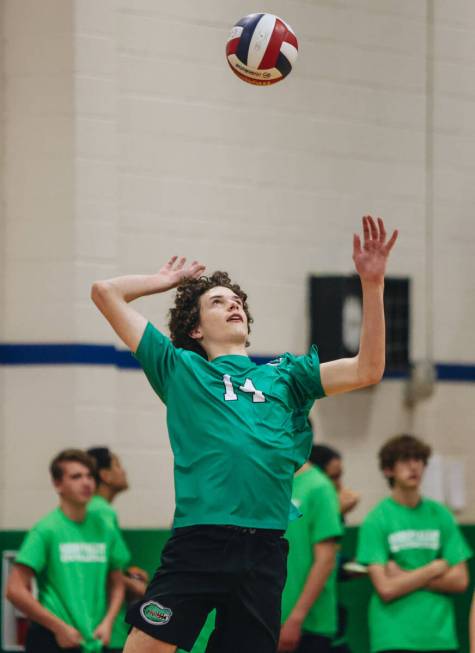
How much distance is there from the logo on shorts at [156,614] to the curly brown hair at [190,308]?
1.06 meters

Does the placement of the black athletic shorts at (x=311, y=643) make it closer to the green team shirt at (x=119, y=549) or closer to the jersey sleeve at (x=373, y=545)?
the jersey sleeve at (x=373, y=545)

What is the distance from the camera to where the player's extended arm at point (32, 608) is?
7.46 meters

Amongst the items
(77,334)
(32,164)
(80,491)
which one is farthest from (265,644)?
(32,164)

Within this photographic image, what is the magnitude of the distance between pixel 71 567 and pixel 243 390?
2979 millimetres

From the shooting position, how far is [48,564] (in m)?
7.71

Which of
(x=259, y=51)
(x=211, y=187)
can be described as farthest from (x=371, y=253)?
(x=211, y=187)

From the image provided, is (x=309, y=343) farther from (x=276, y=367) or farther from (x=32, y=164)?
(x=276, y=367)

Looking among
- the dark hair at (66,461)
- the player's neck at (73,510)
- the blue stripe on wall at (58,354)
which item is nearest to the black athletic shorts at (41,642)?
the player's neck at (73,510)

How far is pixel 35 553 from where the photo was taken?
7.61m

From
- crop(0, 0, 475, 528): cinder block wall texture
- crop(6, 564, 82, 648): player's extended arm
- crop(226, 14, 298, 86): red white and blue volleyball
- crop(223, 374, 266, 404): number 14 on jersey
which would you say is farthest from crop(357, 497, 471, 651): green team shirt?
crop(223, 374, 266, 404): number 14 on jersey

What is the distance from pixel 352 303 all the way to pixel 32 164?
2525 mm

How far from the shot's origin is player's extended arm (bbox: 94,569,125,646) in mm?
7664

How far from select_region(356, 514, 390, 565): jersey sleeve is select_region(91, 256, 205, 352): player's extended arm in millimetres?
3291

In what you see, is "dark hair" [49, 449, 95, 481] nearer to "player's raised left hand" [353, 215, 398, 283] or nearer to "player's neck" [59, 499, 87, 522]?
"player's neck" [59, 499, 87, 522]
